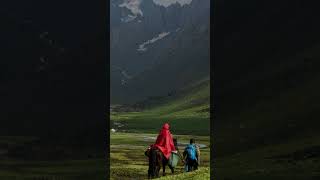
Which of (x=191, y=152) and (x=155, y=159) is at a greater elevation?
Result: (x=191, y=152)

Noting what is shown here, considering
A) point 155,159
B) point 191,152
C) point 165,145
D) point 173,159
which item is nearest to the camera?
point 155,159

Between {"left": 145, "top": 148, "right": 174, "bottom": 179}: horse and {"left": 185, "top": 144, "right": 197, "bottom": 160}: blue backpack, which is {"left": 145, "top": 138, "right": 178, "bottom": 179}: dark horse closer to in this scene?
{"left": 145, "top": 148, "right": 174, "bottom": 179}: horse

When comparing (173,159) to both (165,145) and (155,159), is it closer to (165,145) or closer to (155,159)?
(165,145)

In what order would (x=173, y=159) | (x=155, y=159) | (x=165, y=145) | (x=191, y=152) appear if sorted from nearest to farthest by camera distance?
(x=155, y=159), (x=165, y=145), (x=191, y=152), (x=173, y=159)

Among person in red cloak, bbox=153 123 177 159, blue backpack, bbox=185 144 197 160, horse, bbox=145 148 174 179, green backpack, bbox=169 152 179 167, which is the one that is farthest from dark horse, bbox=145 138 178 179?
blue backpack, bbox=185 144 197 160

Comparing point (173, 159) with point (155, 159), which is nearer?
point (155, 159)

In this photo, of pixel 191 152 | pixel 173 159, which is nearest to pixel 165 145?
pixel 173 159
